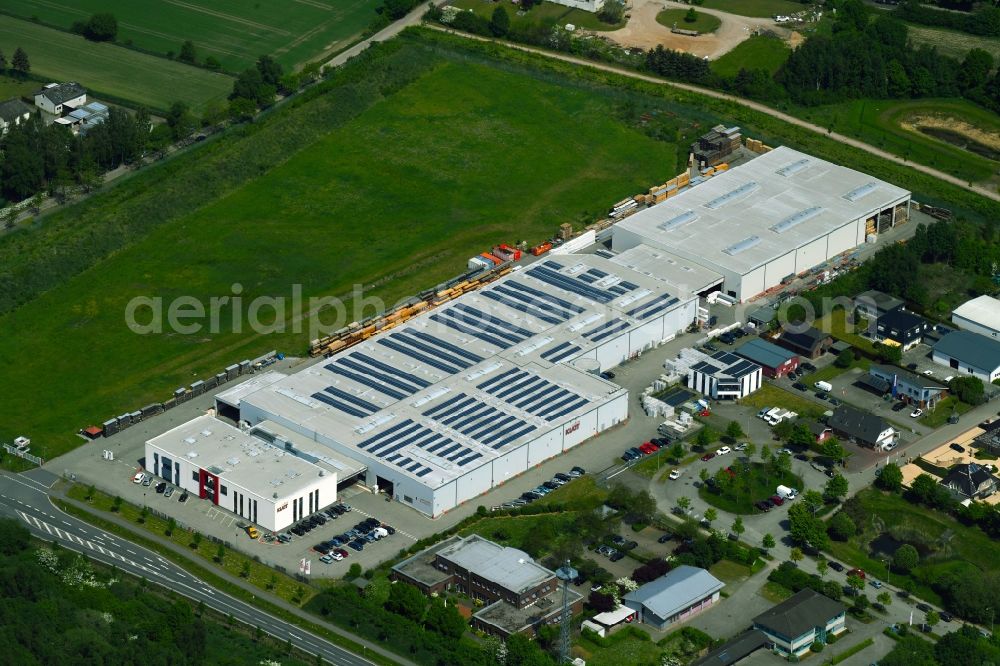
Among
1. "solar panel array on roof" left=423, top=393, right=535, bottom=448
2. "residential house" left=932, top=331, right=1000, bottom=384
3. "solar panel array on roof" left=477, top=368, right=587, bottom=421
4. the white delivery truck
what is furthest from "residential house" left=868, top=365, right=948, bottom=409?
"solar panel array on roof" left=423, top=393, right=535, bottom=448

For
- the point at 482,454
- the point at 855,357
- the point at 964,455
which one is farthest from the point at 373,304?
the point at 964,455

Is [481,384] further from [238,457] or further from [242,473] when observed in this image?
[242,473]

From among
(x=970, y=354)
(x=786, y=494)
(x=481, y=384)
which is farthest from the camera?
(x=970, y=354)

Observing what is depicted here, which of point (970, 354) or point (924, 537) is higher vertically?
point (970, 354)

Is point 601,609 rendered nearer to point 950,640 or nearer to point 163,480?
point 950,640

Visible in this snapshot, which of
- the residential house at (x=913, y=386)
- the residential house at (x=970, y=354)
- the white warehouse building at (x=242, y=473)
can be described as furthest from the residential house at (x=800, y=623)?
the residential house at (x=970, y=354)

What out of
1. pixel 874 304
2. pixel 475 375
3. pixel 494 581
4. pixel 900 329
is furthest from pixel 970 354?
pixel 494 581

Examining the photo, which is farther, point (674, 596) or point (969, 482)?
point (969, 482)
